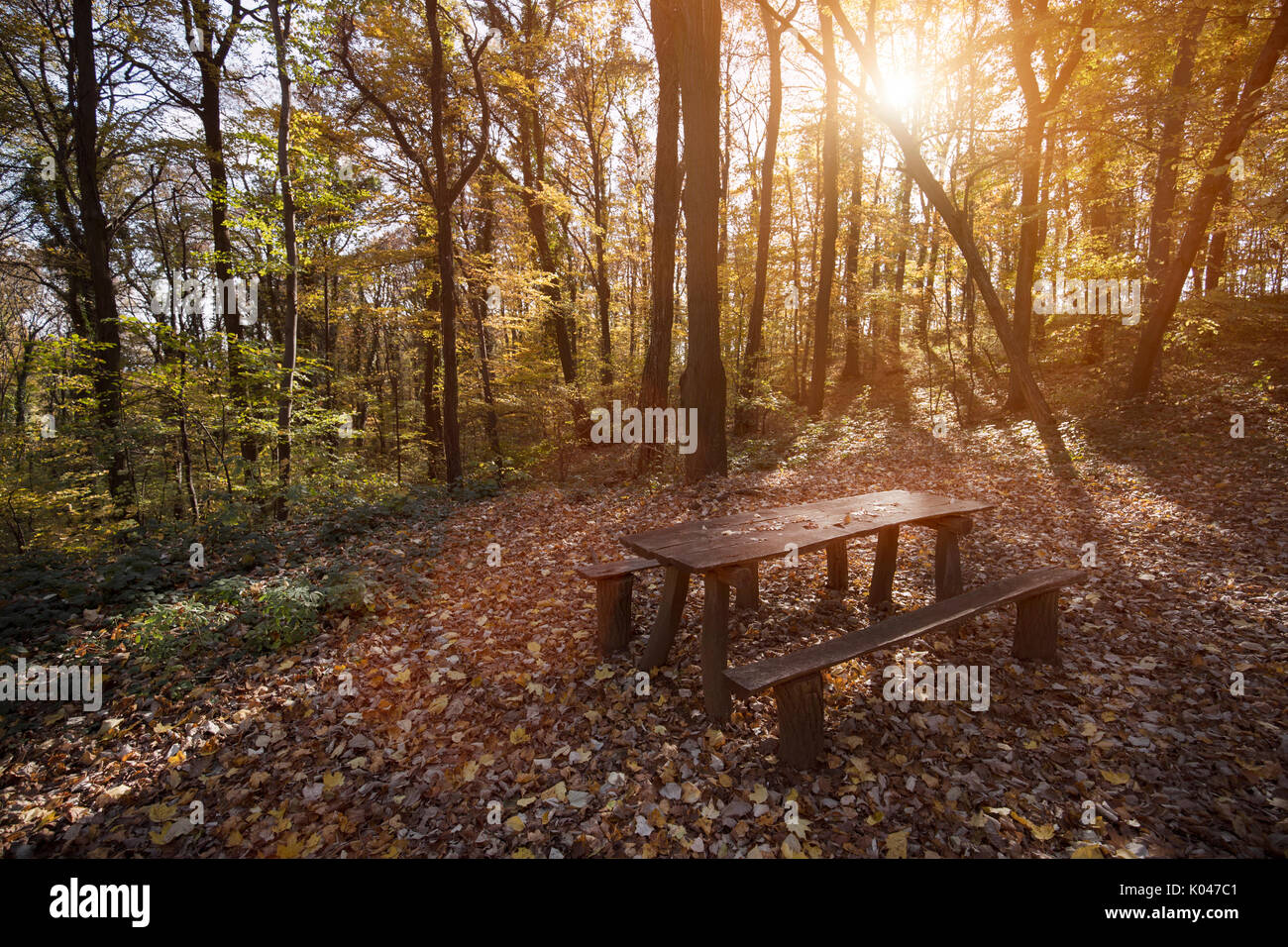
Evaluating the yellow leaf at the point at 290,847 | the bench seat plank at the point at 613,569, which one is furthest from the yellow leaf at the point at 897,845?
the yellow leaf at the point at 290,847

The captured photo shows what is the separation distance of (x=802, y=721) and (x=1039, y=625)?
230 centimetres

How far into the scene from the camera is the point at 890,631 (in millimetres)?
3367

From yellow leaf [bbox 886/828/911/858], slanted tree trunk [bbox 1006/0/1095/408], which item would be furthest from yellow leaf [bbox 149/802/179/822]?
slanted tree trunk [bbox 1006/0/1095/408]

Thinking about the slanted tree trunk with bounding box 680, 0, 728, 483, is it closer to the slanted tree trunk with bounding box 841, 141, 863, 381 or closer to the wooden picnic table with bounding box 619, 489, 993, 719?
the wooden picnic table with bounding box 619, 489, 993, 719

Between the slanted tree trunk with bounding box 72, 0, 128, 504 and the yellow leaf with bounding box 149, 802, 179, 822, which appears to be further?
the slanted tree trunk with bounding box 72, 0, 128, 504

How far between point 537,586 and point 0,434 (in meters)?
10.5

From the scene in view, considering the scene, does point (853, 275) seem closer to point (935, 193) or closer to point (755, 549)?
point (935, 193)

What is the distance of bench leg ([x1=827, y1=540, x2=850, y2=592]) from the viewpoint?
16.6 feet

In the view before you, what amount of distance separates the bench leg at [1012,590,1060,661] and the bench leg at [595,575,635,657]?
2.90 metres

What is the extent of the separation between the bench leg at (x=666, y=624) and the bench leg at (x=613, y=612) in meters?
0.32

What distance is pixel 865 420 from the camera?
575 inches

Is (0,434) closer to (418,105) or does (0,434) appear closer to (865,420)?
(418,105)

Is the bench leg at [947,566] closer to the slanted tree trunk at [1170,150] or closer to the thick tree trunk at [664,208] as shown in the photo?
the thick tree trunk at [664,208]

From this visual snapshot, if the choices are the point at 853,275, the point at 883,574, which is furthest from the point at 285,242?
the point at 853,275
